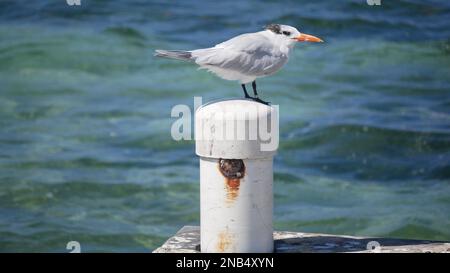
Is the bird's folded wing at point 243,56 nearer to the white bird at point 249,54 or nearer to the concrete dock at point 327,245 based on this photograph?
the white bird at point 249,54

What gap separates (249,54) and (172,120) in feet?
23.5

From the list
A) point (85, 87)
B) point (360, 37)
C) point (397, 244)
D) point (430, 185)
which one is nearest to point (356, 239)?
point (397, 244)

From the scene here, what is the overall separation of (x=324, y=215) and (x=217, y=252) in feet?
15.6

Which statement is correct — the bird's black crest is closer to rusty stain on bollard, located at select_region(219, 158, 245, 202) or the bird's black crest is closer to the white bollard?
the white bollard

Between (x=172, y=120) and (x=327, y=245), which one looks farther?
(x=172, y=120)

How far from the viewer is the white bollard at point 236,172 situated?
5043mm

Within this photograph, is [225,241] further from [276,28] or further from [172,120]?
[172,120]

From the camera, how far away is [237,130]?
5.03 metres

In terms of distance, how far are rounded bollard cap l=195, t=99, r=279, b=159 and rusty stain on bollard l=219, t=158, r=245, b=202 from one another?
0.10 ft

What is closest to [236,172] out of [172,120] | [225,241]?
[225,241]

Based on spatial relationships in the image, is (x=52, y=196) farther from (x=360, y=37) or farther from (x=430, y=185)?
(x=360, y=37)

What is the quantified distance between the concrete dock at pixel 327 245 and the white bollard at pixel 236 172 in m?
0.30

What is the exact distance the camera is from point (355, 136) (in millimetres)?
11992

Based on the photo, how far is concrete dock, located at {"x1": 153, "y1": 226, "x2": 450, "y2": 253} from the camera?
17.8ft
